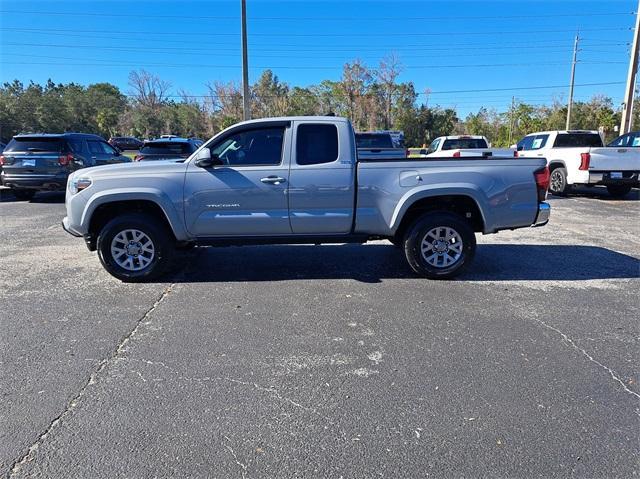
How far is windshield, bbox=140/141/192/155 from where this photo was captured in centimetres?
1334

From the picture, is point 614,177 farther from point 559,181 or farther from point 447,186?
point 447,186

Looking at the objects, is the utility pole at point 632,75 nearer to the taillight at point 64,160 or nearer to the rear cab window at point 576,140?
the rear cab window at point 576,140

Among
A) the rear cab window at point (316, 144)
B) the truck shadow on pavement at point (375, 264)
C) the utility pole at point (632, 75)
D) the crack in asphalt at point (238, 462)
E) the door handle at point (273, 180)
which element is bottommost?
the crack in asphalt at point (238, 462)

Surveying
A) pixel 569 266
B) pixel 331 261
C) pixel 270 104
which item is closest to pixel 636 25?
pixel 569 266

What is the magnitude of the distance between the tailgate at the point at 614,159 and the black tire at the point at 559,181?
102cm

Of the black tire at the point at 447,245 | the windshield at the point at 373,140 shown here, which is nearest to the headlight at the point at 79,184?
the black tire at the point at 447,245

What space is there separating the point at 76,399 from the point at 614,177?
13.1 m

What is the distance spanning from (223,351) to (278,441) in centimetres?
124

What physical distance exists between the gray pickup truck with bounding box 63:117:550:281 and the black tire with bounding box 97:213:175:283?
12mm

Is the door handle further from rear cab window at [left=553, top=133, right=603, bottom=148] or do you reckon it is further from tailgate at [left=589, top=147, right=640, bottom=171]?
rear cab window at [left=553, top=133, right=603, bottom=148]

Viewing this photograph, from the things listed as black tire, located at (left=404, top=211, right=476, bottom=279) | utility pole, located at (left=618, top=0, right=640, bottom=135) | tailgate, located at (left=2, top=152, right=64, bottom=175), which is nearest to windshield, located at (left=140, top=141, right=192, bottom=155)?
tailgate, located at (left=2, top=152, right=64, bottom=175)

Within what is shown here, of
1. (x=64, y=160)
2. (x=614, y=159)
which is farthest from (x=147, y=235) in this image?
(x=614, y=159)

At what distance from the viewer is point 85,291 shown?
17.1ft

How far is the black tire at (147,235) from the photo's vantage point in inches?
211
